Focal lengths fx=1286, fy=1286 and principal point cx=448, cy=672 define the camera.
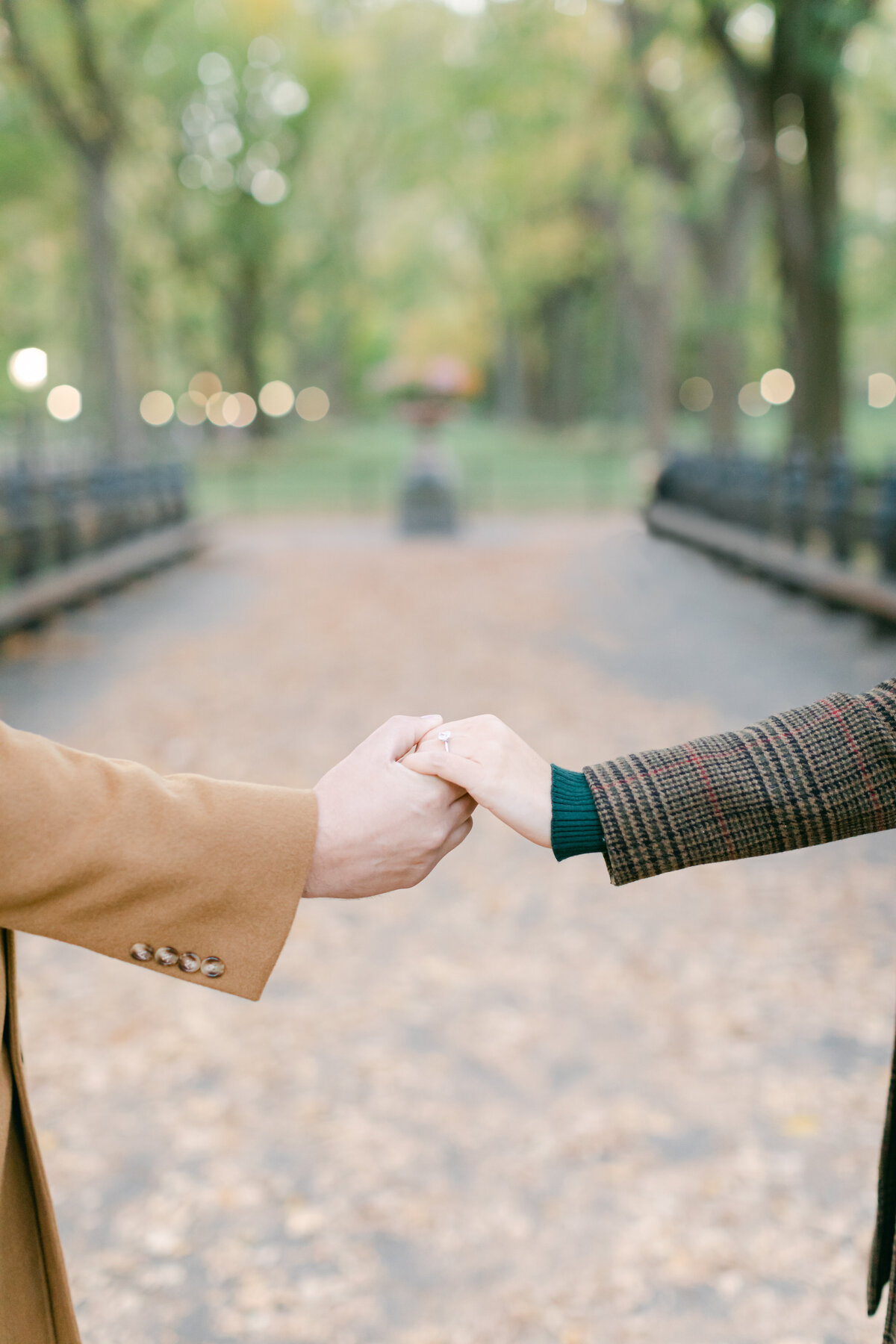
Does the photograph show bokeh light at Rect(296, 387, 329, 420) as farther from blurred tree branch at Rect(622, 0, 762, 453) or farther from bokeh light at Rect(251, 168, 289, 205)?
blurred tree branch at Rect(622, 0, 762, 453)

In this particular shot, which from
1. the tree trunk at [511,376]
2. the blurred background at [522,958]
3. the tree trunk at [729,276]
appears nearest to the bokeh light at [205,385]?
the tree trunk at [511,376]

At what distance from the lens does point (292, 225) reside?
128ft

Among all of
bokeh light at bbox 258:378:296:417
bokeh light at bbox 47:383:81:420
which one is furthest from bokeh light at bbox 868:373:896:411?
bokeh light at bbox 47:383:81:420

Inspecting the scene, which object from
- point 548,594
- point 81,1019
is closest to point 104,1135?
point 81,1019

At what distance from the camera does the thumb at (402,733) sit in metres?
2.11

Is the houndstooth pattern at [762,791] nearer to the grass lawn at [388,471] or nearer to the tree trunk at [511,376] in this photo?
the grass lawn at [388,471]

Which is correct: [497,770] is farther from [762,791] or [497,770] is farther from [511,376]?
[511,376]

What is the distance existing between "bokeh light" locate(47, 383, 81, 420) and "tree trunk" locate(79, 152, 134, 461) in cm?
2679

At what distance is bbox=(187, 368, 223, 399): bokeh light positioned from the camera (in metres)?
44.3

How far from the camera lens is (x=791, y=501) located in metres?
3.38

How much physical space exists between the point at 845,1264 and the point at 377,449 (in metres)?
42.7

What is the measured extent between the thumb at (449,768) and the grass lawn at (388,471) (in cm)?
1460

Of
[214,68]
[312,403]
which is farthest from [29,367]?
[312,403]

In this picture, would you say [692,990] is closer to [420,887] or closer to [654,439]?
[420,887]
